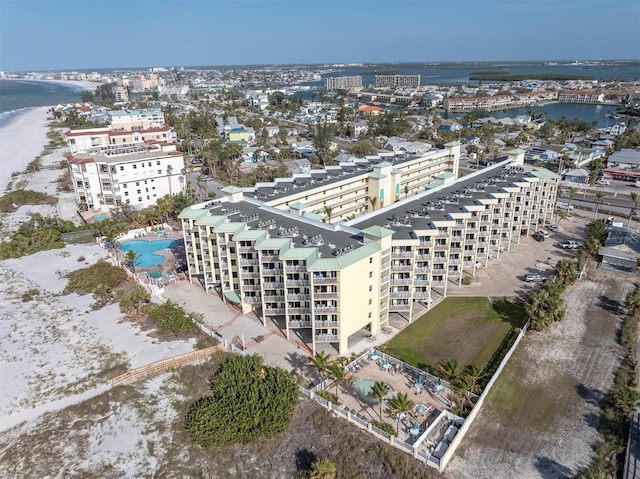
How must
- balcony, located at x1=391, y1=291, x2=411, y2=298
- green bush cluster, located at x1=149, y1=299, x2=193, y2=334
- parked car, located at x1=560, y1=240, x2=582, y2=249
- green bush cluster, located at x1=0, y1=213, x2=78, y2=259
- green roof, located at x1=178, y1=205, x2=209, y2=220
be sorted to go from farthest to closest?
green bush cluster, located at x1=0, y1=213, x2=78, y2=259, parked car, located at x1=560, y1=240, x2=582, y2=249, green roof, located at x1=178, y1=205, x2=209, y2=220, balcony, located at x1=391, y1=291, x2=411, y2=298, green bush cluster, located at x1=149, y1=299, x2=193, y2=334

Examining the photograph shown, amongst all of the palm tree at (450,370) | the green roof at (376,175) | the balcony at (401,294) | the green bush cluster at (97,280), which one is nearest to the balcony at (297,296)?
the balcony at (401,294)

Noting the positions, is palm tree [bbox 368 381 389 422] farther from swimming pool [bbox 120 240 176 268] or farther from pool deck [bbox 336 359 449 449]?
swimming pool [bbox 120 240 176 268]

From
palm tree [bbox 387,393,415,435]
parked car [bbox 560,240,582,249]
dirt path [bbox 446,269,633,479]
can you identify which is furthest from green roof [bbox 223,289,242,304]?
parked car [bbox 560,240,582,249]

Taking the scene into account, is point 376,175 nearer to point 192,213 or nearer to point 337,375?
point 192,213

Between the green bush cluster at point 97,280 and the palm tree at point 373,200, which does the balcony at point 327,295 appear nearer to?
the green bush cluster at point 97,280

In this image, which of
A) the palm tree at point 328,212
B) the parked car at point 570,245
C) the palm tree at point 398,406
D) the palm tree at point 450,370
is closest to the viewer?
the palm tree at point 398,406

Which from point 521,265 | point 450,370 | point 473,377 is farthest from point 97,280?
point 521,265

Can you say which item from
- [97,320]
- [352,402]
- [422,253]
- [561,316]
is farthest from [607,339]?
[97,320]
